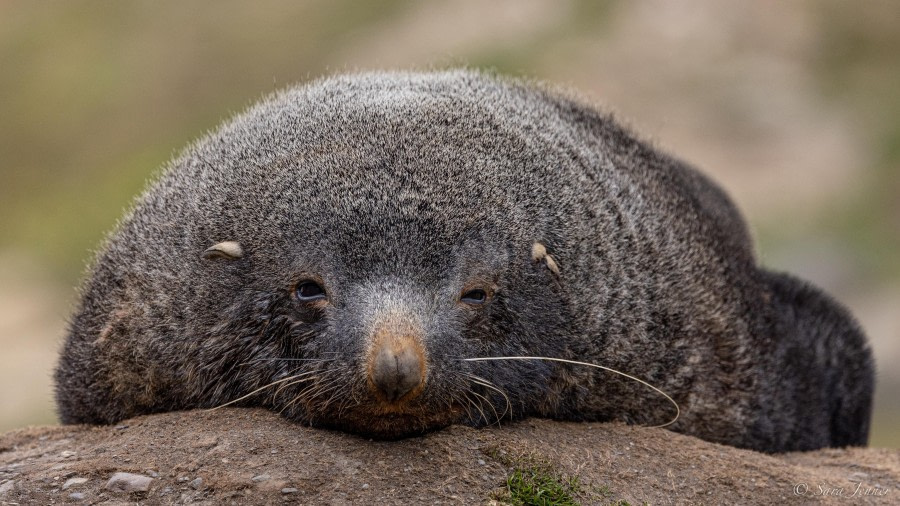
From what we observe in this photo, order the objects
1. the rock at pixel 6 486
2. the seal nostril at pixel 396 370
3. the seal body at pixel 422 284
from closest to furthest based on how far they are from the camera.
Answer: the seal nostril at pixel 396 370, the rock at pixel 6 486, the seal body at pixel 422 284

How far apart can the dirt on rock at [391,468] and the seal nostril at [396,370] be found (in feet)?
2.09

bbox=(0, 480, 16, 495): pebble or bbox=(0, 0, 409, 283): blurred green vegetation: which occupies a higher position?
bbox=(0, 0, 409, 283): blurred green vegetation

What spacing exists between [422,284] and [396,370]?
0.84 metres

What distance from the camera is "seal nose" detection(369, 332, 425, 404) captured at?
18.7ft

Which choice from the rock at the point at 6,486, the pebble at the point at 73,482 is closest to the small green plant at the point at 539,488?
the pebble at the point at 73,482

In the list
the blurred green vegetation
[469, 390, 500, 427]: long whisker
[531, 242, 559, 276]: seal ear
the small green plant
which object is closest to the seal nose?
[469, 390, 500, 427]: long whisker

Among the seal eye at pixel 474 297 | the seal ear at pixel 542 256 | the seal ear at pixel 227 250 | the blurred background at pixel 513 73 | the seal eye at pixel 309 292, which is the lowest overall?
the seal eye at pixel 309 292

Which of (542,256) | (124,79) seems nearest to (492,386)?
(542,256)

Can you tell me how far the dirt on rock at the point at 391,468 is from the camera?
6.09 metres

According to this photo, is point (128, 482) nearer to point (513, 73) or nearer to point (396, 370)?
point (396, 370)

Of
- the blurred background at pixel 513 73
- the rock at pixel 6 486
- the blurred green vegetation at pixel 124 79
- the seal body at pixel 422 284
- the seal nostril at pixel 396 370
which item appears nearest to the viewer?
the seal nostril at pixel 396 370

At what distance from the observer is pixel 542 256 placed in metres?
7.07

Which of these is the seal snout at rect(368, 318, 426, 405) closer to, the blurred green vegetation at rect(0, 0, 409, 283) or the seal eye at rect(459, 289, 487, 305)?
the seal eye at rect(459, 289, 487, 305)

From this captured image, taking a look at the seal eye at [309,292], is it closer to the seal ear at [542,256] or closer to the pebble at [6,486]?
the seal ear at [542,256]
